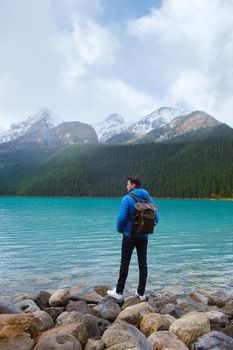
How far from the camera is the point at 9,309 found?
31.5 feet

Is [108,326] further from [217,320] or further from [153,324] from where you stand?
[217,320]

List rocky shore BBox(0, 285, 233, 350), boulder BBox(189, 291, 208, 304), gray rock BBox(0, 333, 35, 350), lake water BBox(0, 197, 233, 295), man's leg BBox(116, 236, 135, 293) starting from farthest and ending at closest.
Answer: lake water BBox(0, 197, 233, 295) → boulder BBox(189, 291, 208, 304) → man's leg BBox(116, 236, 135, 293) → rocky shore BBox(0, 285, 233, 350) → gray rock BBox(0, 333, 35, 350)

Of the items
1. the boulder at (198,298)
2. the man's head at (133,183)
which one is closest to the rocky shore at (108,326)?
the boulder at (198,298)

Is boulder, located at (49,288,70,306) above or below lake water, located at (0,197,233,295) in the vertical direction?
above

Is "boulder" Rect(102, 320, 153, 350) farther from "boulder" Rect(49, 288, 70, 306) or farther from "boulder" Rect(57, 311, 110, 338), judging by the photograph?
"boulder" Rect(49, 288, 70, 306)

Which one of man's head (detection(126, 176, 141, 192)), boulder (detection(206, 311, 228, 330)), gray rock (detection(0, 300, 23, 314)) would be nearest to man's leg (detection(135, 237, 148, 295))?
man's head (detection(126, 176, 141, 192))

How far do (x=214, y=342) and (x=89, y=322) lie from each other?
2830 millimetres

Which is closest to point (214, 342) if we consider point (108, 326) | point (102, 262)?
point (108, 326)

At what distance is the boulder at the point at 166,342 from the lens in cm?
777

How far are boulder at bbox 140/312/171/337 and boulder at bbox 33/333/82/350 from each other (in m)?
2.50

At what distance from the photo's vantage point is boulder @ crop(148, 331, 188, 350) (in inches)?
306

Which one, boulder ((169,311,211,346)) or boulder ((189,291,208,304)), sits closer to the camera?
boulder ((169,311,211,346))

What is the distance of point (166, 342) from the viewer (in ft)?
26.0

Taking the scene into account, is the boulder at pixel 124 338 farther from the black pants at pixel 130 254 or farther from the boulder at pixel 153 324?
the black pants at pixel 130 254
